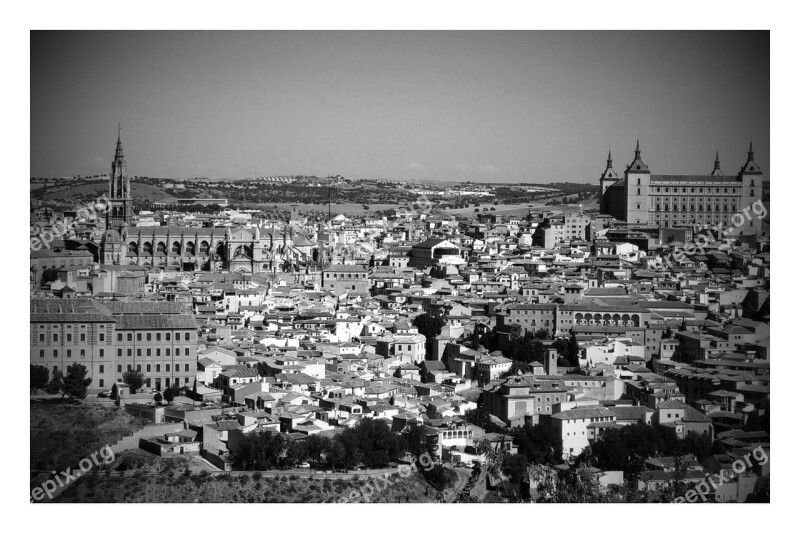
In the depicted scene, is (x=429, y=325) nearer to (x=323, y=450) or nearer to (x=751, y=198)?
(x=323, y=450)

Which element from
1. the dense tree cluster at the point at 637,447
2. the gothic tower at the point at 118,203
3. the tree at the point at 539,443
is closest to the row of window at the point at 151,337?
the tree at the point at 539,443

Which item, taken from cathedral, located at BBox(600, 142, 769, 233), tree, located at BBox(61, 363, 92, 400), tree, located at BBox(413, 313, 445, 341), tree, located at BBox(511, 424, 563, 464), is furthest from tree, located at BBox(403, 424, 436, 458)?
cathedral, located at BBox(600, 142, 769, 233)

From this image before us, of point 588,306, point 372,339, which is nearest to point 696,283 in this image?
point 588,306

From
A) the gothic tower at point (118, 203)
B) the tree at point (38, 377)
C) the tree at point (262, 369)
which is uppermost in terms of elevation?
the gothic tower at point (118, 203)

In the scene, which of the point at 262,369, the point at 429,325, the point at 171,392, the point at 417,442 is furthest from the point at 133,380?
the point at 429,325

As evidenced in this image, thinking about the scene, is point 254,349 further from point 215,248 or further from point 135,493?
point 215,248

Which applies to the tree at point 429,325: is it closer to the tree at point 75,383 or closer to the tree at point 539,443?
the tree at point 539,443
